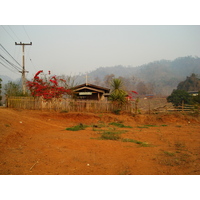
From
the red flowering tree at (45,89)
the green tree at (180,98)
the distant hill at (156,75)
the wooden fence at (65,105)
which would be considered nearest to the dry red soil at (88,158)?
the wooden fence at (65,105)

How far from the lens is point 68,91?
19.5 meters

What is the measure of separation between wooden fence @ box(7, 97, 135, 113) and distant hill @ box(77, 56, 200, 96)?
36535 millimetres

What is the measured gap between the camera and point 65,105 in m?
16.7

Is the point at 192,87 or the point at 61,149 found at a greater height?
the point at 192,87

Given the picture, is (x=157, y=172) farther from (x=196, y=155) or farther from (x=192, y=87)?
(x=192, y=87)

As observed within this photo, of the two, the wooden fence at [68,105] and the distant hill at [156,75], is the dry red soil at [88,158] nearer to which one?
the wooden fence at [68,105]

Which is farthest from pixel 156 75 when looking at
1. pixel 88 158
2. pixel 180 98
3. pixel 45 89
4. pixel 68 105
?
pixel 88 158

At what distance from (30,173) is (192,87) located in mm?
44237

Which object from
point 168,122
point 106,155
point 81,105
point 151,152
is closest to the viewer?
point 106,155

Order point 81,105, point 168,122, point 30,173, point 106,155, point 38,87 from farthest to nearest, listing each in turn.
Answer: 1. point 38,87
2. point 81,105
3. point 168,122
4. point 106,155
5. point 30,173

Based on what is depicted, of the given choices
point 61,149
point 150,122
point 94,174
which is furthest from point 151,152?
point 150,122

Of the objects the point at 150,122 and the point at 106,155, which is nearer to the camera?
the point at 106,155

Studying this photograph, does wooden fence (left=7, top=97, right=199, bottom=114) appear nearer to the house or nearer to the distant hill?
the house

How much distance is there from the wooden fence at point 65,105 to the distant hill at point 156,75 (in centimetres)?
3653
